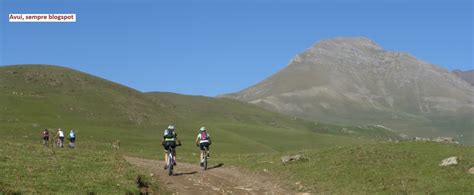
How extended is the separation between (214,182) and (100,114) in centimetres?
10374

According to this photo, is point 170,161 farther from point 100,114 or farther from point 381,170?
point 100,114

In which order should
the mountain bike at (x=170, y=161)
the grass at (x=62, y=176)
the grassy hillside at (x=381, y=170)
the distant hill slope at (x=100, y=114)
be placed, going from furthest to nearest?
the distant hill slope at (x=100, y=114)
the mountain bike at (x=170, y=161)
the grassy hillside at (x=381, y=170)
the grass at (x=62, y=176)

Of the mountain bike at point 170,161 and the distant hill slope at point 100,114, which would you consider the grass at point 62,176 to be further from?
the distant hill slope at point 100,114

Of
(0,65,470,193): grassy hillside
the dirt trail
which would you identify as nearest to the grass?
(0,65,470,193): grassy hillside

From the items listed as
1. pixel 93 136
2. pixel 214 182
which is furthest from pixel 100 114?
pixel 214 182

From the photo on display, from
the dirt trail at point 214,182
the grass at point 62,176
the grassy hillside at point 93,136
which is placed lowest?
the dirt trail at point 214,182

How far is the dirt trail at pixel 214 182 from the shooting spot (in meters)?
29.7

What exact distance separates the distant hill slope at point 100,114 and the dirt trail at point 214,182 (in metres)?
45.2

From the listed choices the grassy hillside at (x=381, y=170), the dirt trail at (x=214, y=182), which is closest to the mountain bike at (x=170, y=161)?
the dirt trail at (x=214, y=182)

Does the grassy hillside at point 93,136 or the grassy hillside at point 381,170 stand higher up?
the grassy hillside at point 93,136

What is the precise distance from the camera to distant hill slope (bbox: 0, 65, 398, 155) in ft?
322

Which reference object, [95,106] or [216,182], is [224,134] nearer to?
[95,106]

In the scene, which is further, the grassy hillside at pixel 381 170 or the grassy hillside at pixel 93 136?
the grassy hillside at pixel 381 170

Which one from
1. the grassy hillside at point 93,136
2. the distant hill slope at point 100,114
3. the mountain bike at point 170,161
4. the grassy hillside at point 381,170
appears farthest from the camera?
the distant hill slope at point 100,114
